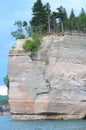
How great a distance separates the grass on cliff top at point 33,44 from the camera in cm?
7662

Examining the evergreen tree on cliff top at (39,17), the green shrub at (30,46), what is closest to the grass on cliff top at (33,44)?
the green shrub at (30,46)

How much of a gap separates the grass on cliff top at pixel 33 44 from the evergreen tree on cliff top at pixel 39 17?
25.7 feet

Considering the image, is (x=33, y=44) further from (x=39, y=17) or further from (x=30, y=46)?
(x=39, y=17)

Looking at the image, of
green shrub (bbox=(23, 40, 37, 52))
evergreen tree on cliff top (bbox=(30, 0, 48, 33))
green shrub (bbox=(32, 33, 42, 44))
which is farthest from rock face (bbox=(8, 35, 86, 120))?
evergreen tree on cliff top (bbox=(30, 0, 48, 33))

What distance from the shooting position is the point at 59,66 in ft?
249

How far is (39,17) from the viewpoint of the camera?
281 feet

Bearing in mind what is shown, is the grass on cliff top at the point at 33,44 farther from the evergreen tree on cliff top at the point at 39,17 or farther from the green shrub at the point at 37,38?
the evergreen tree on cliff top at the point at 39,17

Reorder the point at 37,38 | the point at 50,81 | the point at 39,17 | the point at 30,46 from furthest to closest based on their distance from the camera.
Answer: the point at 39,17 → the point at 37,38 → the point at 30,46 → the point at 50,81

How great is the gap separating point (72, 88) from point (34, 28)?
1552 cm

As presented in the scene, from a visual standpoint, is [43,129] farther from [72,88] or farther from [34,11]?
[34,11]

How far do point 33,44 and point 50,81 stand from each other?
16.1 ft

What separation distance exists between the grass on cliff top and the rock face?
0.54m

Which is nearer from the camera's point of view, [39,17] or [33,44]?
[33,44]

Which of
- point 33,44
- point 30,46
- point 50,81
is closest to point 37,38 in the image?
point 33,44
